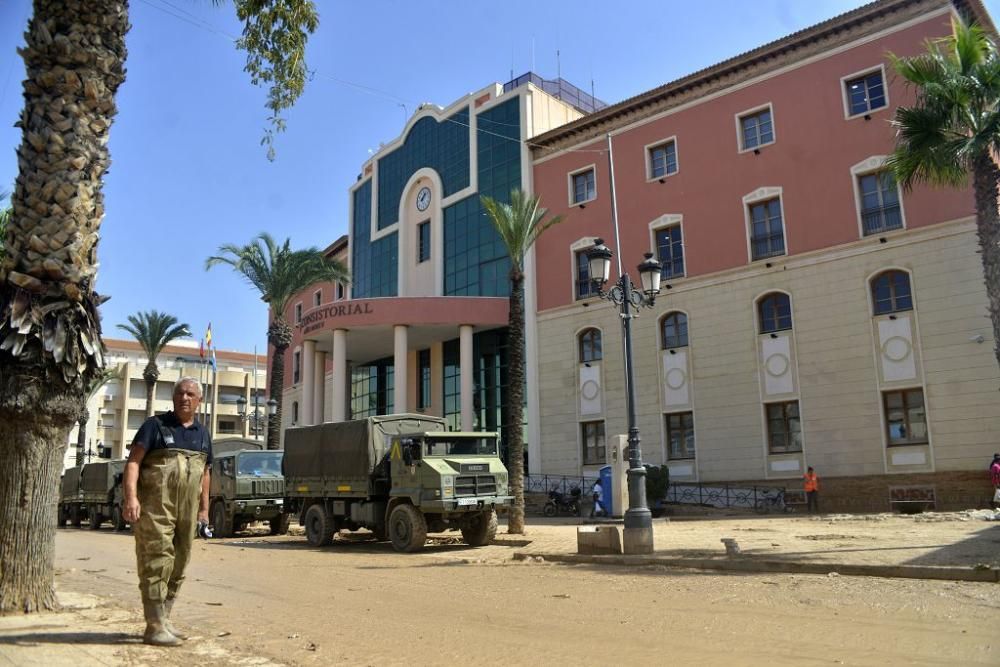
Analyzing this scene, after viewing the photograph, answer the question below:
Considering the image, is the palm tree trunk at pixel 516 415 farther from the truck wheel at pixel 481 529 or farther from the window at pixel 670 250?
the window at pixel 670 250

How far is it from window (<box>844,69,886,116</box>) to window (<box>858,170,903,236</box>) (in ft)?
7.37

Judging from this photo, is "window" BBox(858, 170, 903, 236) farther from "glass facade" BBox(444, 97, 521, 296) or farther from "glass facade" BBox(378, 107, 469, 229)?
"glass facade" BBox(378, 107, 469, 229)

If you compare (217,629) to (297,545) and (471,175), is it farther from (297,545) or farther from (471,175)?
(471,175)

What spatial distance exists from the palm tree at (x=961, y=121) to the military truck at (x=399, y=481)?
1010cm

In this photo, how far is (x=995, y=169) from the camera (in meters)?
13.9

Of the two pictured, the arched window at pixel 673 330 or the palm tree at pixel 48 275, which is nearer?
the palm tree at pixel 48 275

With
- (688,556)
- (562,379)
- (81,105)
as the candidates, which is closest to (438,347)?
(562,379)

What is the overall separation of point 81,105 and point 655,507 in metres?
20.7

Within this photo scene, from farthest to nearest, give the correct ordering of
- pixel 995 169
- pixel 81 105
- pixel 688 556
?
pixel 995 169 → pixel 688 556 → pixel 81 105

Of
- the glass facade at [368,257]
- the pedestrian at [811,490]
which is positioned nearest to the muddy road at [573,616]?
the pedestrian at [811,490]

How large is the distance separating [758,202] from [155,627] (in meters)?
25.4

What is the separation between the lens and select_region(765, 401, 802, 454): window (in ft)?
82.3

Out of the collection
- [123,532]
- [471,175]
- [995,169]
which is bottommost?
[123,532]

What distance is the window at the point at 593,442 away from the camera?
1177 inches
